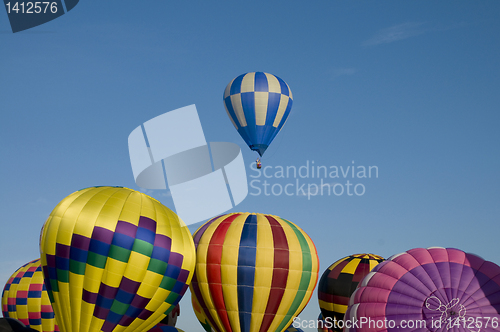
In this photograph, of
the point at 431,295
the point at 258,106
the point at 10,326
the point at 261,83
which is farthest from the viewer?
the point at 261,83

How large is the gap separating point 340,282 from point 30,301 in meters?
13.4

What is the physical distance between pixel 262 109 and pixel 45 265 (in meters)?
12.5

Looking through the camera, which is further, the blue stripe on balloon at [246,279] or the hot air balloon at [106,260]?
the blue stripe on balloon at [246,279]

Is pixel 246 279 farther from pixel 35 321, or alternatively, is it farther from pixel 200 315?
pixel 35 321

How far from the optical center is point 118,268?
1648 cm

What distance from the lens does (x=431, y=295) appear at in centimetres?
1415

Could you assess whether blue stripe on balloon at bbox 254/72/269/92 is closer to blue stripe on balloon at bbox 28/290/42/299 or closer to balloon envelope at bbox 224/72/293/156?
balloon envelope at bbox 224/72/293/156

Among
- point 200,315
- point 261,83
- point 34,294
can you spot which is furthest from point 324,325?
point 34,294

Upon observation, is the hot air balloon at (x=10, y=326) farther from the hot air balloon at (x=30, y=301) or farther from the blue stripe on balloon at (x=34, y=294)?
the blue stripe on balloon at (x=34, y=294)

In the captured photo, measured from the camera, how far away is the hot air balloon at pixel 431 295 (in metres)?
13.6

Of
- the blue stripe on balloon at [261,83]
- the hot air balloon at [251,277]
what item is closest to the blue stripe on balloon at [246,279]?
the hot air balloon at [251,277]

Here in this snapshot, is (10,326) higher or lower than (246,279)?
higher

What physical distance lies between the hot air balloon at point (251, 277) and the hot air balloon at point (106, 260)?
2.67 metres

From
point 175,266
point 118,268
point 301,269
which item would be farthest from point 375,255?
point 118,268
